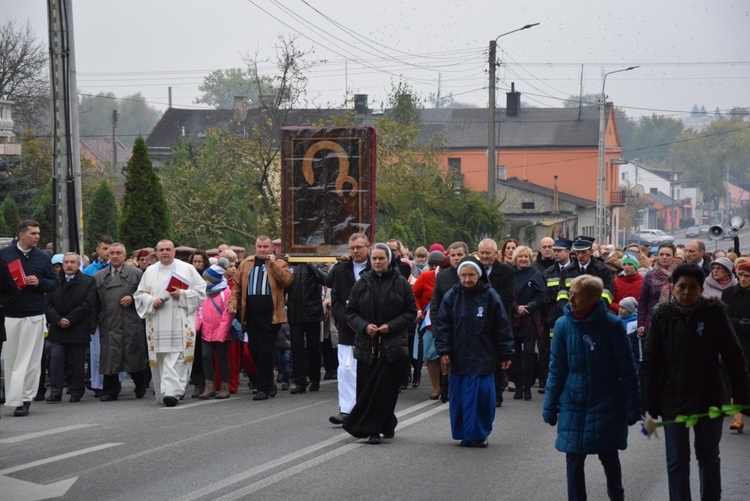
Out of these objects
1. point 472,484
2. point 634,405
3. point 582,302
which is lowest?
point 472,484

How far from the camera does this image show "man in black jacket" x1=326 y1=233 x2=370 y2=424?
12.7 meters

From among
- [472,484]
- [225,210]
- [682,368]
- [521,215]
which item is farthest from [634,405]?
[521,215]

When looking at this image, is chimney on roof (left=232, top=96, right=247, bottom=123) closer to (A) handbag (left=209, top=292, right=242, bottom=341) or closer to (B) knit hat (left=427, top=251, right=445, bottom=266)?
(B) knit hat (left=427, top=251, right=445, bottom=266)

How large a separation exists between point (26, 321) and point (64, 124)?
6.62m

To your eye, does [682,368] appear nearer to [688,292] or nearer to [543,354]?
[688,292]

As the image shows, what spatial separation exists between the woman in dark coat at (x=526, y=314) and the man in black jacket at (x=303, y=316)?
8.48 feet

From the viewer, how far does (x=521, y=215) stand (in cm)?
7056

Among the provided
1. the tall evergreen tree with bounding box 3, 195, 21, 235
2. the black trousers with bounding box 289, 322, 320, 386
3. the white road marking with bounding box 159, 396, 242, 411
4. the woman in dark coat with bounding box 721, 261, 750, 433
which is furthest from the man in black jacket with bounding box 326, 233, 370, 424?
the tall evergreen tree with bounding box 3, 195, 21, 235

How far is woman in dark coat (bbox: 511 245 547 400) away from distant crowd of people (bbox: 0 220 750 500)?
2 cm

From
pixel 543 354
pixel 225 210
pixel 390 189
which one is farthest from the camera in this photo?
pixel 390 189

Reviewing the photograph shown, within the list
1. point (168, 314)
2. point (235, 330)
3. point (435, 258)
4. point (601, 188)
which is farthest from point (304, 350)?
point (601, 188)

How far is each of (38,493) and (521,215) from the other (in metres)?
62.6

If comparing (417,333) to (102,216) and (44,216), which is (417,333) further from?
(44,216)

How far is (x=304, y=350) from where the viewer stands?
16.3 metres
